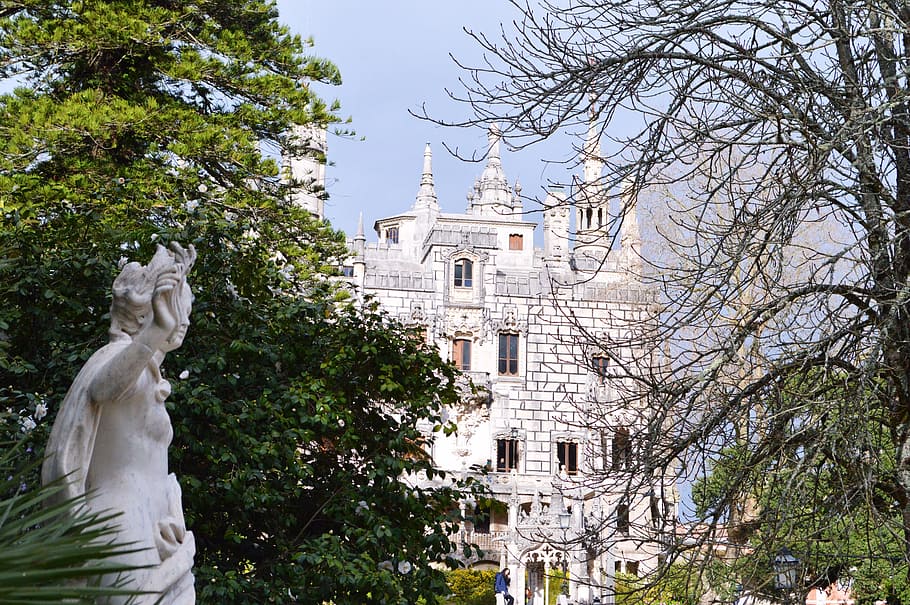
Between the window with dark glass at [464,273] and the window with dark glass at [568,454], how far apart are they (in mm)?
7342

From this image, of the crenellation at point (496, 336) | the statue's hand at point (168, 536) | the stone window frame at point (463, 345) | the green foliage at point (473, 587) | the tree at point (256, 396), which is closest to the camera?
the statue's hand at point (168, 536)

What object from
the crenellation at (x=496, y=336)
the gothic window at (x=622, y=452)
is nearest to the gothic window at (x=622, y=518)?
the gothic window at (x=622, y=452)

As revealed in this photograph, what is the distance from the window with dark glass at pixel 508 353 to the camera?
41.3 meters

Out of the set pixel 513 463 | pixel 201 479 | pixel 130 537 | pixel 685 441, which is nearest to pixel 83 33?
pixel 201 479

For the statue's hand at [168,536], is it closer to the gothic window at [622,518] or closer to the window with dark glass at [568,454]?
the gothic window at [622,518]

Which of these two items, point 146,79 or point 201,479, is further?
point 146,79

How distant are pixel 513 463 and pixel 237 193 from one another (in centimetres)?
2830

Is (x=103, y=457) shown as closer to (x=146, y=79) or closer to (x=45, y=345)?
(x=45, y=345)

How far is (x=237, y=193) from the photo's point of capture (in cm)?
1295

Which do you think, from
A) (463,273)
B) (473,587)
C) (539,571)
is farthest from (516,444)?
(473,587)

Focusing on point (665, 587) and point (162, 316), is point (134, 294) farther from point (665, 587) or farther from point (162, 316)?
point (665, 587)

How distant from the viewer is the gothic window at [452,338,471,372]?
134 ft

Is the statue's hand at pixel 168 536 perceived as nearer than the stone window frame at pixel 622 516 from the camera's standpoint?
Yes

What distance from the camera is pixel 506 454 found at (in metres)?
39.6
